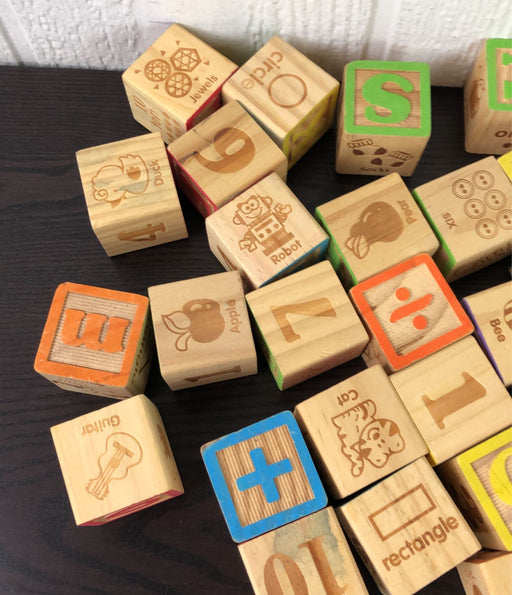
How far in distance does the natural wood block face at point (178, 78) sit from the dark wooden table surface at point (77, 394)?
0.12 metres

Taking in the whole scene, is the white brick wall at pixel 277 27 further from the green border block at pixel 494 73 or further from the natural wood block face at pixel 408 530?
the natural wood block face at pixel 408 530

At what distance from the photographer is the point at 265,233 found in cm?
86

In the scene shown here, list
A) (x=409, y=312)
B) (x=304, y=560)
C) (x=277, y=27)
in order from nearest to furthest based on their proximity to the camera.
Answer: (x=304, y=560) < (x=409, y=312) < (x=277, y=27)

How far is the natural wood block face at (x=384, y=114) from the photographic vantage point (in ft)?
2.95

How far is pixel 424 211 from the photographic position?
2.94 ft

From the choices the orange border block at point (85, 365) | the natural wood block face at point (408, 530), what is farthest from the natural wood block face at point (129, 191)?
the natural wood block face at point (408, 530)

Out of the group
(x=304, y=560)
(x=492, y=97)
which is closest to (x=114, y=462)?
(x=304, y=560)

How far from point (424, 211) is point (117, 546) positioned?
0.74m

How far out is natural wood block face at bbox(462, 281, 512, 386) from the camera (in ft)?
2.73

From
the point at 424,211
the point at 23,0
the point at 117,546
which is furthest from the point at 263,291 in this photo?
the point at 23,0

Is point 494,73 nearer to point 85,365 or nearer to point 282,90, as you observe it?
point 282,90

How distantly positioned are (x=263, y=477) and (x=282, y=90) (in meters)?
0.65

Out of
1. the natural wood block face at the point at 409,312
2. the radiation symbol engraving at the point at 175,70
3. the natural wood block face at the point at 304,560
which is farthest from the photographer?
the radiation symbol engraving at the point at 175,70

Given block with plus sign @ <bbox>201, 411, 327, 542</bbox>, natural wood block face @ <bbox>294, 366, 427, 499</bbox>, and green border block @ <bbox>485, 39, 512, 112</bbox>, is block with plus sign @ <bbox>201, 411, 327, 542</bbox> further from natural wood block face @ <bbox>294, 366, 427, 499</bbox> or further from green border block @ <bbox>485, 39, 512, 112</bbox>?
green border block @ <bbox>485, 39, 512, 112</bbox>
